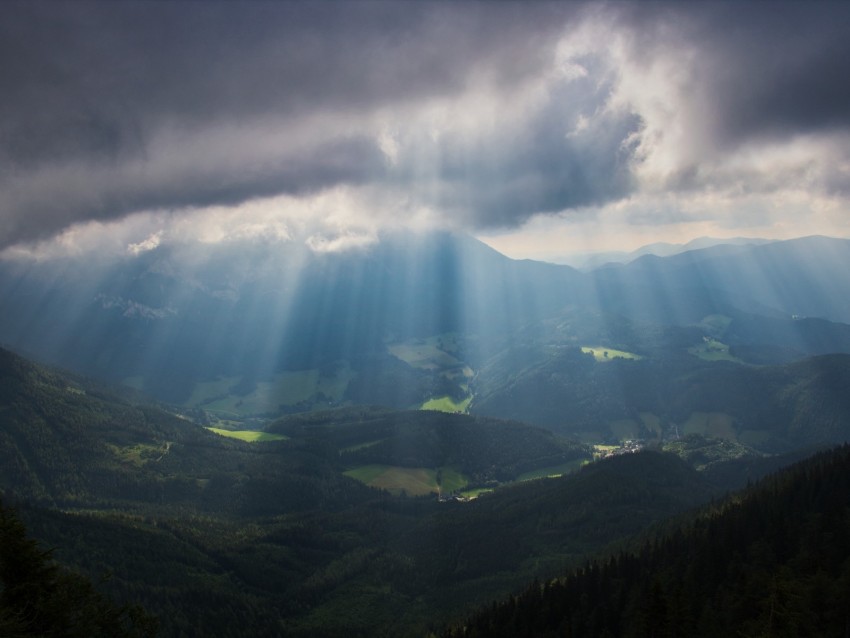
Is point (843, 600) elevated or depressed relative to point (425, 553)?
depressed

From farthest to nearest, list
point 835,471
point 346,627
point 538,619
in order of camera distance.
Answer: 1. point 346,627
2. point 835,471
3. point 538,619

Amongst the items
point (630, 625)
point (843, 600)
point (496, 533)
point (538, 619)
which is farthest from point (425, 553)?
point (843, 600)

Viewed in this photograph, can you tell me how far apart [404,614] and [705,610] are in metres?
93.8

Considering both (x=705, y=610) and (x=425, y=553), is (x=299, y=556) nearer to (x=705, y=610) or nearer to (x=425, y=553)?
(x=425, y=553)

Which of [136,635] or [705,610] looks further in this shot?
[705,610]

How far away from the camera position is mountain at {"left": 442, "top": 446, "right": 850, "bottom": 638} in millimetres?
64750

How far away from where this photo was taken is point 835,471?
116 metres

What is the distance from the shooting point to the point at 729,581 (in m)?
88.9

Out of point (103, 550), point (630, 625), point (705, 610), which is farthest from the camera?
point (103, 550)

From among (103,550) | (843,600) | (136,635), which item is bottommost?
(136,635)

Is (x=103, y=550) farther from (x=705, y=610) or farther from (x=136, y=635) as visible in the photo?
(x=705, y=610)

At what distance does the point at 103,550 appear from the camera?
160 meters

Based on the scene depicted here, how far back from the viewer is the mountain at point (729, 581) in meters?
64.8

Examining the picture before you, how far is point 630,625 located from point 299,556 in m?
136
